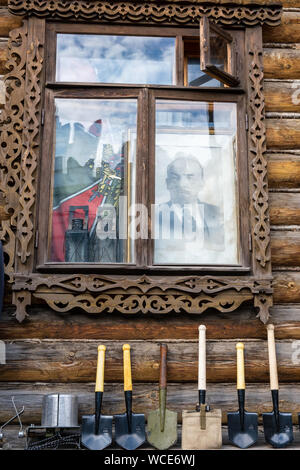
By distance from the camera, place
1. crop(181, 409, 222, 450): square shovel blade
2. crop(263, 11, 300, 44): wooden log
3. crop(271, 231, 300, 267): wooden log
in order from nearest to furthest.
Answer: crop(181, 409, 222, 450): square shovel blade
crop(271, 231, 300, 267): wooden log
crop(263, 11, 300, 44): wooden log

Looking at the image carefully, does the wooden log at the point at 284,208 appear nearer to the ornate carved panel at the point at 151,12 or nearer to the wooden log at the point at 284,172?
the wooden log at the point at 284,172

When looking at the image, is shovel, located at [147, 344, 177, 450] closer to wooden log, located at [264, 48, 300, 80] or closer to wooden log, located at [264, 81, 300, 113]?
wooden log, located at [264, 81, 300, 113]

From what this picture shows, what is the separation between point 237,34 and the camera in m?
4.62

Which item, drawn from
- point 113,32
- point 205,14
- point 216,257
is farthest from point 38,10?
point 216,257

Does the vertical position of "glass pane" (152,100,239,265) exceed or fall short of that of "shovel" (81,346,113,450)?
it exceeds it

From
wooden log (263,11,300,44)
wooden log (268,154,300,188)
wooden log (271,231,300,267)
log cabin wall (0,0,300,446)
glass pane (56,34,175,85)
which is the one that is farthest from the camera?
wooden log (263,11,300,44)

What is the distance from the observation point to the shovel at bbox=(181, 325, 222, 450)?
3643mm

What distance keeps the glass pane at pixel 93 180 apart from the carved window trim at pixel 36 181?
0.17 meters

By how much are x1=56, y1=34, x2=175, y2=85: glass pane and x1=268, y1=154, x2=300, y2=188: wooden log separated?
0.93 meters

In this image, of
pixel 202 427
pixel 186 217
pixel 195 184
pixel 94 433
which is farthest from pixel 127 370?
pixel 195 184

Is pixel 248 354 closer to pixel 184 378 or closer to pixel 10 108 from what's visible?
pixel 184 378

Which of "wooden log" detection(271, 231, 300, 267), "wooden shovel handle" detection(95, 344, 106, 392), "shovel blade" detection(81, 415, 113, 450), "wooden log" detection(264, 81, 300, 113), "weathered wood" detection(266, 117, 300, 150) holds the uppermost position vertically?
"wooden log" detection(264, 81, 300, 113)

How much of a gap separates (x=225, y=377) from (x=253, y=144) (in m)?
1.56

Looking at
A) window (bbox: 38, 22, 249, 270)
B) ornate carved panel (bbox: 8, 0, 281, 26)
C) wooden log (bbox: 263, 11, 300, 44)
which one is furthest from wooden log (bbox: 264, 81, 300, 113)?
ornate carved panel (bbox: 8, 0, 281, 26)
